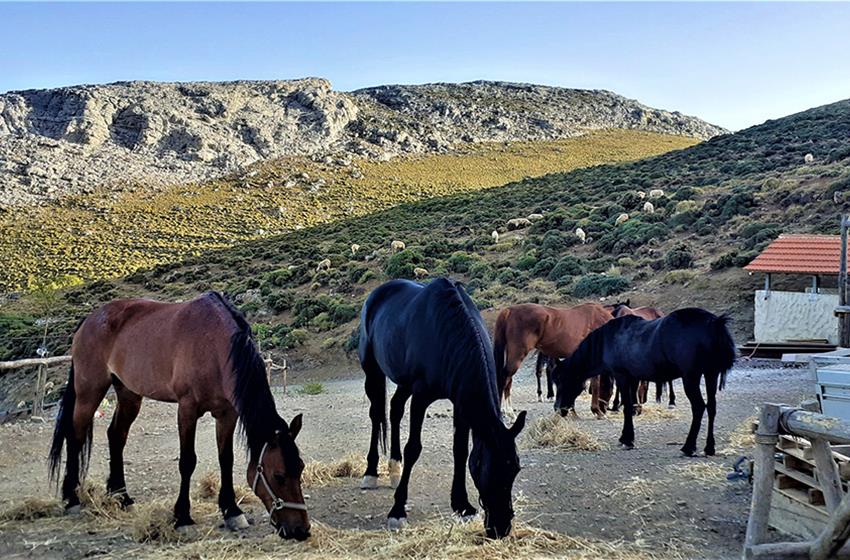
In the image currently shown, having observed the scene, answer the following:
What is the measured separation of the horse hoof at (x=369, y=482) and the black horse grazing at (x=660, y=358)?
11.5ft

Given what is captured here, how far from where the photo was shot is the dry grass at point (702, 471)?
276 inches

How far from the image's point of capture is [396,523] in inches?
222

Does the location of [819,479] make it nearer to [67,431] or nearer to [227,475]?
[227,475]

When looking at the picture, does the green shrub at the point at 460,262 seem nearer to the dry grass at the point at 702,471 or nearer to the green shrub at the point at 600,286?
the green shrub at the point at 600,286

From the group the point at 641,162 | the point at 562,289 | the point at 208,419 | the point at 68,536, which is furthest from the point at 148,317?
the point at 641,162

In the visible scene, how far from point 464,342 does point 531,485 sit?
2.27 meters

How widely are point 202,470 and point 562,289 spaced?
1759 cm

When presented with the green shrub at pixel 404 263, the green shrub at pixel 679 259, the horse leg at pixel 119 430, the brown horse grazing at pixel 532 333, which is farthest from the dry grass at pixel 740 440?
the green shrub at pixel 404 263

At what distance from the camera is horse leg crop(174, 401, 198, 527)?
5664 mm

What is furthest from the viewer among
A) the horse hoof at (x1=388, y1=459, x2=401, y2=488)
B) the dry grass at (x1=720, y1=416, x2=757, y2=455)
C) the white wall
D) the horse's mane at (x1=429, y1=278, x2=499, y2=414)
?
the white wall

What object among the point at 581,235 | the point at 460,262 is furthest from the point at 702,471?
the point at 581,235

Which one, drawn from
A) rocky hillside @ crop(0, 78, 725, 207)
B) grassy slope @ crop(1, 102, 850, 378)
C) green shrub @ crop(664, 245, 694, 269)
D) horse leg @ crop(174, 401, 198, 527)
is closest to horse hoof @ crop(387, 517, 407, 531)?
horse leg @ crop(174, 401, 198, 527)

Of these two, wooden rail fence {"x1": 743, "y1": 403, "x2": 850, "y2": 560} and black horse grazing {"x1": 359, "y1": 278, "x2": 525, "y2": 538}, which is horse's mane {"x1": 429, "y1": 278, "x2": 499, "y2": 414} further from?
wooden rail fence {"x1": 743, "y1": 403, "x2": 850, "y2": 560}

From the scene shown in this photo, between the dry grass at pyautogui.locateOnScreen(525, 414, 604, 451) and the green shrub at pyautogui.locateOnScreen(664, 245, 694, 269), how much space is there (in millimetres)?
16500
